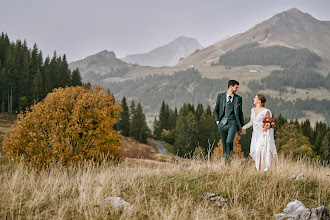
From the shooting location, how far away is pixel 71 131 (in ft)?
63.5

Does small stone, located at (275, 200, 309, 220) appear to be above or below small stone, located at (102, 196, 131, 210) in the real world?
below

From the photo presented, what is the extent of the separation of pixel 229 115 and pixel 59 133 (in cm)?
1349

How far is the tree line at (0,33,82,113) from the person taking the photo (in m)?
76.4

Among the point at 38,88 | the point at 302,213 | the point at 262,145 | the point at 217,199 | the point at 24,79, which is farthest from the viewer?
the point at 24,79

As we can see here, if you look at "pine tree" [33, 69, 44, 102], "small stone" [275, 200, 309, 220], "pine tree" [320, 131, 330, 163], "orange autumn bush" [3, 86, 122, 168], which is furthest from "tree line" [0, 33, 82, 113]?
"pine tree" [320, 131, 330, 163]

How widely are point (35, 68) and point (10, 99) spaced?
16.8 meters

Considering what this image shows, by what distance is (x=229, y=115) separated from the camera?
28.5 ft

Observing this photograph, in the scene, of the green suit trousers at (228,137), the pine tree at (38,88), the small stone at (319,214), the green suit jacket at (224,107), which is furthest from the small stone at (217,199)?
the pine tree at (38,88)

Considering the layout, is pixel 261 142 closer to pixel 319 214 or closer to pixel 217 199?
pixel 217 199

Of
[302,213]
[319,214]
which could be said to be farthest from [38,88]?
[319,214]

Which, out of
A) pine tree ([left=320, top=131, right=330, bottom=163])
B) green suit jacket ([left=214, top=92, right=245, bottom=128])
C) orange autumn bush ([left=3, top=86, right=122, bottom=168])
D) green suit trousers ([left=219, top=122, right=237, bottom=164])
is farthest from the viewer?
pine tree ([left=320, top=131, right=330, bottom=163])

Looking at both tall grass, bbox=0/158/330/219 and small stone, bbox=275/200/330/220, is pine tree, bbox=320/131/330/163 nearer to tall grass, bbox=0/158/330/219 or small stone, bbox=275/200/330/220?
tall grass, bbox=0/158/330/219

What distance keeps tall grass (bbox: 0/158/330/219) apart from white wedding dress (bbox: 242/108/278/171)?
2.32ft

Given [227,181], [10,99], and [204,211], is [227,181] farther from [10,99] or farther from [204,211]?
[10,99]
